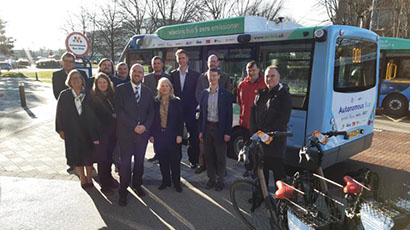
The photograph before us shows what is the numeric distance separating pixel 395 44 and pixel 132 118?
38.8 feet

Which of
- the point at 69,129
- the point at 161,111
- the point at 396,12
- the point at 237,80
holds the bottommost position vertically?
the point at 69,129

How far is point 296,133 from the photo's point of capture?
4688mm

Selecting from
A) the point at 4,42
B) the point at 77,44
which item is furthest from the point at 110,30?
the point at 4,42

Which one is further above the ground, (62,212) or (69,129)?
(69,129)

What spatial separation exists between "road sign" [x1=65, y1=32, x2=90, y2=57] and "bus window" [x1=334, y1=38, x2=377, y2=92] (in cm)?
645

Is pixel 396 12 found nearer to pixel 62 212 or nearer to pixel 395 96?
pixel 395 96

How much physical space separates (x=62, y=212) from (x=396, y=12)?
2186 centimetres

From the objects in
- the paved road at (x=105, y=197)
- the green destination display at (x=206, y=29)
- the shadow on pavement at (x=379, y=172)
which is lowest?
the shadow on pavement at (x=379, y=172)

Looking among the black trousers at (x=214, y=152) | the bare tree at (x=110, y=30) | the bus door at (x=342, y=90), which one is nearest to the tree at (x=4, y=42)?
the bare tree at (x=110, y=30)

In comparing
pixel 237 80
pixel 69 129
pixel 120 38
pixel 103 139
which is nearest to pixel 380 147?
pixel 237 80

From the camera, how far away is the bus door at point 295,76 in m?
4.58

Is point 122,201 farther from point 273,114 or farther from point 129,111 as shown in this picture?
point 273,114

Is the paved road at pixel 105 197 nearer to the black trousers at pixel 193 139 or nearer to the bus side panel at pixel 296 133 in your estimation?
the black trousers at pixel 193 139

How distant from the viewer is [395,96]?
37.3 feet
